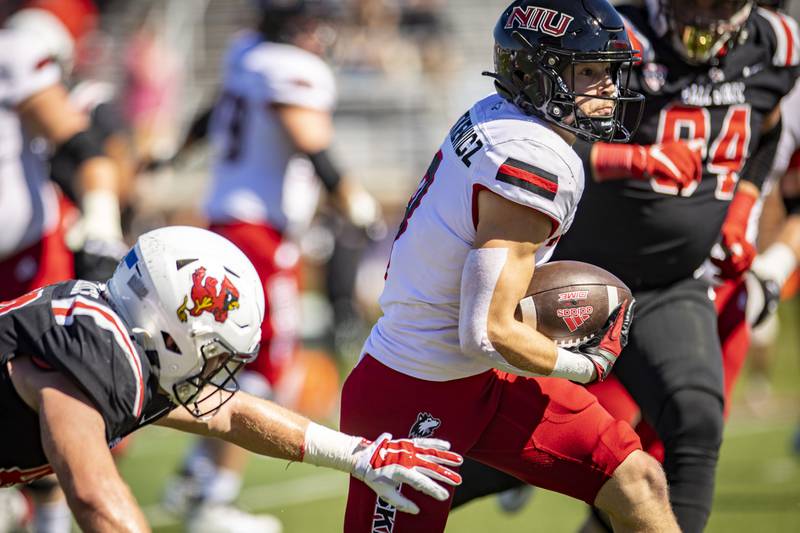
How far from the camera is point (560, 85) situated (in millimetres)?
3221

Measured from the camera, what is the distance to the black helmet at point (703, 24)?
3.94 meters

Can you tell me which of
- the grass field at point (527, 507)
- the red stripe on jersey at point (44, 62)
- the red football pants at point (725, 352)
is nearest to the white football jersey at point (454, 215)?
the red football pants at point (725, 352)

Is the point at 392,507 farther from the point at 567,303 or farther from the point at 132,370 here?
the point at 132,370

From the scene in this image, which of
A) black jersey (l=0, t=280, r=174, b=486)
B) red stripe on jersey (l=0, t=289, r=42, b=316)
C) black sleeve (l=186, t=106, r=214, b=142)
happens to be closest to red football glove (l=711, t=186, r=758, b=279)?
black jersey (l=0, t=280, r=174, b=486)

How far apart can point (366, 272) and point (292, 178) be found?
6.99 meters

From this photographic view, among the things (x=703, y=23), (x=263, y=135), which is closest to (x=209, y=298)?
(x=703, y=23)

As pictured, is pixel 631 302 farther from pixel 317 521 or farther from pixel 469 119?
pixel 317 521

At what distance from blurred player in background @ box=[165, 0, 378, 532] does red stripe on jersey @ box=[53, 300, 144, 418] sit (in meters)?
2.88

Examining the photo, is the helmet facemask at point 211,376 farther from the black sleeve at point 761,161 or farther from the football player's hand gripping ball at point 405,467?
the black sleeve at point 761,161

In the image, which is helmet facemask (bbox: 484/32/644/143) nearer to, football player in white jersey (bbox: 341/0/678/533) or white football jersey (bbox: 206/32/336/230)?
football player in white jersey (bbox: 341/0/678/533)

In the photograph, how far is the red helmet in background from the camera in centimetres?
520

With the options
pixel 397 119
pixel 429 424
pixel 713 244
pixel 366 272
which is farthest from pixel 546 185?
pixel 397 119

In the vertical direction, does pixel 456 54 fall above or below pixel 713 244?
below

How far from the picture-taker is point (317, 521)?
18.0 feet
